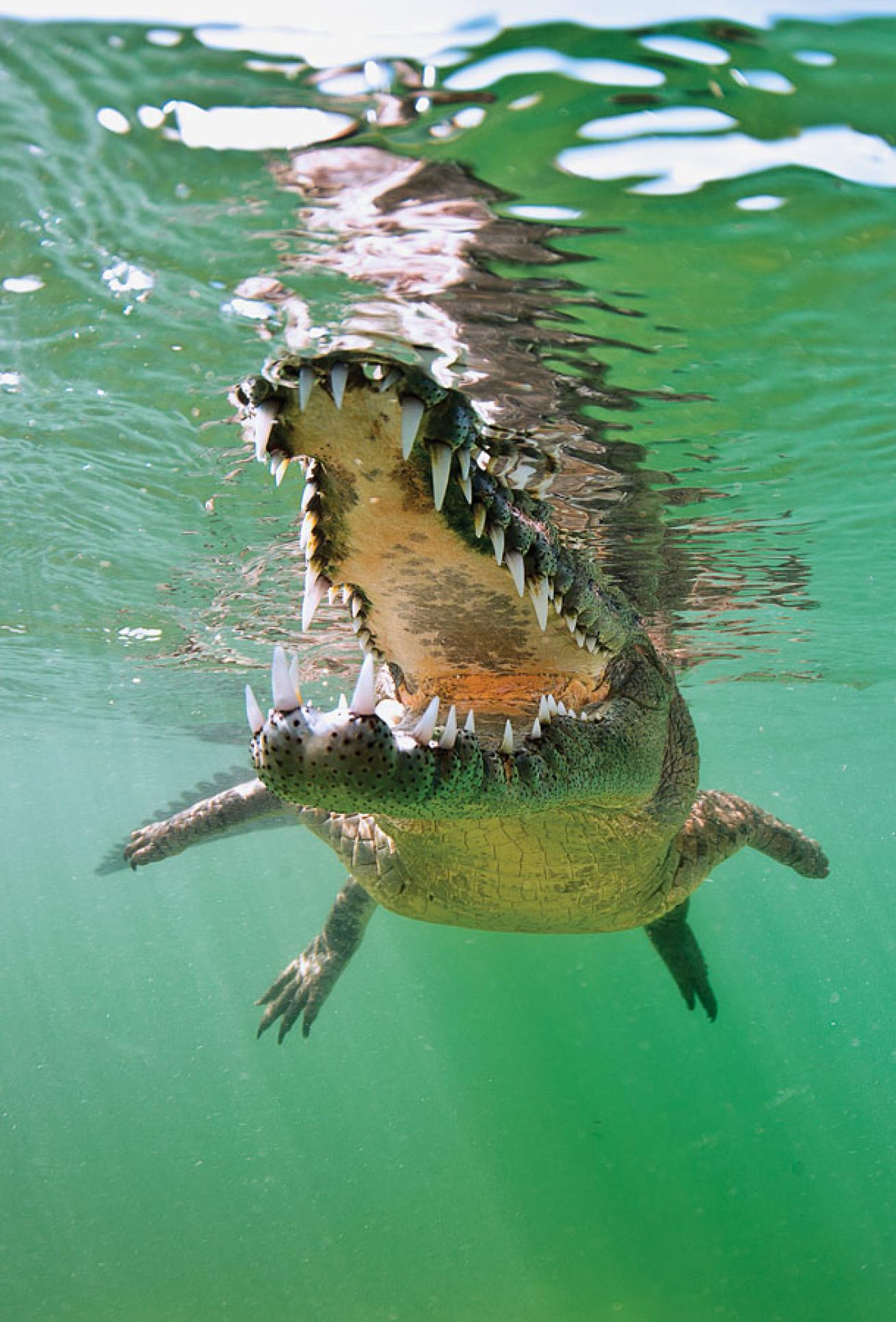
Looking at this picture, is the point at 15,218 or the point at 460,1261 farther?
the point at 460,1261

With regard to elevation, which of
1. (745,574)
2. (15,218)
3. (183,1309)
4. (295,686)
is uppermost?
(15,218)

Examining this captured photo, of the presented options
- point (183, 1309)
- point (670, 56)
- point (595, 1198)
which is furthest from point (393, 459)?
point (595, 1198)

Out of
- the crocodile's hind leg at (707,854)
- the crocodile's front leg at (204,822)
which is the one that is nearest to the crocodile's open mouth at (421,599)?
the crocodile's hind leg at (707,854)

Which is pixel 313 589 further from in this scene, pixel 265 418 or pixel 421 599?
pixel 265 418

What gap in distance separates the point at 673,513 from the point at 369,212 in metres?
4.51

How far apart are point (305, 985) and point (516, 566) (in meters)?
7.20

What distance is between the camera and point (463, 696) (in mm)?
5059

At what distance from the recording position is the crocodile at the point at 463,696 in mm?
3008

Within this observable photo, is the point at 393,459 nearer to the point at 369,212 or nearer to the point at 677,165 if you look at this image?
the point at 369,212

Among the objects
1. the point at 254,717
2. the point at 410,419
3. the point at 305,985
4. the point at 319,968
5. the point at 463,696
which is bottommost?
the point at 305,985

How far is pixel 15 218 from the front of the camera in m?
3.96

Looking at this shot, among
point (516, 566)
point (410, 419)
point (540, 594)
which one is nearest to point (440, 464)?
point (410, 419)

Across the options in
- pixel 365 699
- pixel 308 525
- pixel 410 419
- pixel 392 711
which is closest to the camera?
pixel 365 699

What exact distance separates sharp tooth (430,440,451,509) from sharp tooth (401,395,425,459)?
93mm
